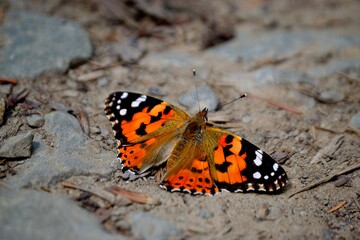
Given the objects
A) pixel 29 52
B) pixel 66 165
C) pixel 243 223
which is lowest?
pixel 243 223

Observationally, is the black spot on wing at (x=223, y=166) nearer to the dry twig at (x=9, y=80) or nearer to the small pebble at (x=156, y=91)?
the small pebble at (x=156, y=91)

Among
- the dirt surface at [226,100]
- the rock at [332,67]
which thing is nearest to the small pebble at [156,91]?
the dirt surface at [226,100]

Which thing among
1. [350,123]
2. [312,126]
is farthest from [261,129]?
[350,123]

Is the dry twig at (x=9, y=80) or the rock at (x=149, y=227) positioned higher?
the dry twig at (x=9, y=80)

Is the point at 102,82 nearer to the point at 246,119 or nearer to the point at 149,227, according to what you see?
the point at 246,119

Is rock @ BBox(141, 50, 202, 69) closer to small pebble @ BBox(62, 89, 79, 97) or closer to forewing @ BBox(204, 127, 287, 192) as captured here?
small pebble @ BBox(62, 89, 79, 97)

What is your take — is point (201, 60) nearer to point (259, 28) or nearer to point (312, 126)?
Result: point (259, 28)
